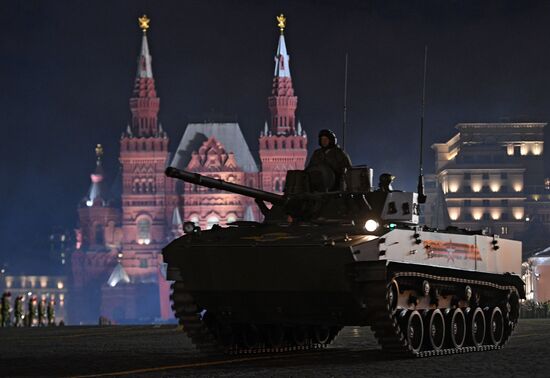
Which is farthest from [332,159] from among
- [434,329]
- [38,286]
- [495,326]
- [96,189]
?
[38,286]

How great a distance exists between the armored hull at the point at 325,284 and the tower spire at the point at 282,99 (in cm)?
13325

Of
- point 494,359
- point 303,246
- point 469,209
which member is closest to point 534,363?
point 494,359

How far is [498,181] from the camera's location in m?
146

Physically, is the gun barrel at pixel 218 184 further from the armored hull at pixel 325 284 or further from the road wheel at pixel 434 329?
the road wheel at pixel 434 329

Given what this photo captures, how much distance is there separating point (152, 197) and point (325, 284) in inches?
5496

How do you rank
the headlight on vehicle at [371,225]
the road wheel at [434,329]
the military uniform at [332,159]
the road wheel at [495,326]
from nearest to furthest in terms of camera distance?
1. the headlight on vehicle at [371,225]
2. the road wheel at [434,329]
3. the military uniform at [332,159]
4. the road wheel at [495,326]

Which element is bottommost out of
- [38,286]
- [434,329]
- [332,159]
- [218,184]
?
[38,286]

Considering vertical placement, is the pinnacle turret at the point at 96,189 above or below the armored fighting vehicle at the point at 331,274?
above

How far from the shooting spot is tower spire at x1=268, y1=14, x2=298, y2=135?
15212 centimetres

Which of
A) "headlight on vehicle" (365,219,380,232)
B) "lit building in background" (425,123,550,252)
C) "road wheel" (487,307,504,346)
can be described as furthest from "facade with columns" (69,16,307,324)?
"headlight on vehicle" (365,219,380,232)

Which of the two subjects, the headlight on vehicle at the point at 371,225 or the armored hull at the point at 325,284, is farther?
the headlight on vehicle at the point at 371,225

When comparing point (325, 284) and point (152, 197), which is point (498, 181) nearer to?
point (152, 197)

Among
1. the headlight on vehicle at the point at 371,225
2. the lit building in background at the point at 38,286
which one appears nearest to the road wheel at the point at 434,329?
the headlight on vehicle at the point at 371,225

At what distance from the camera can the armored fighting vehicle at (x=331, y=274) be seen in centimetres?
1667
